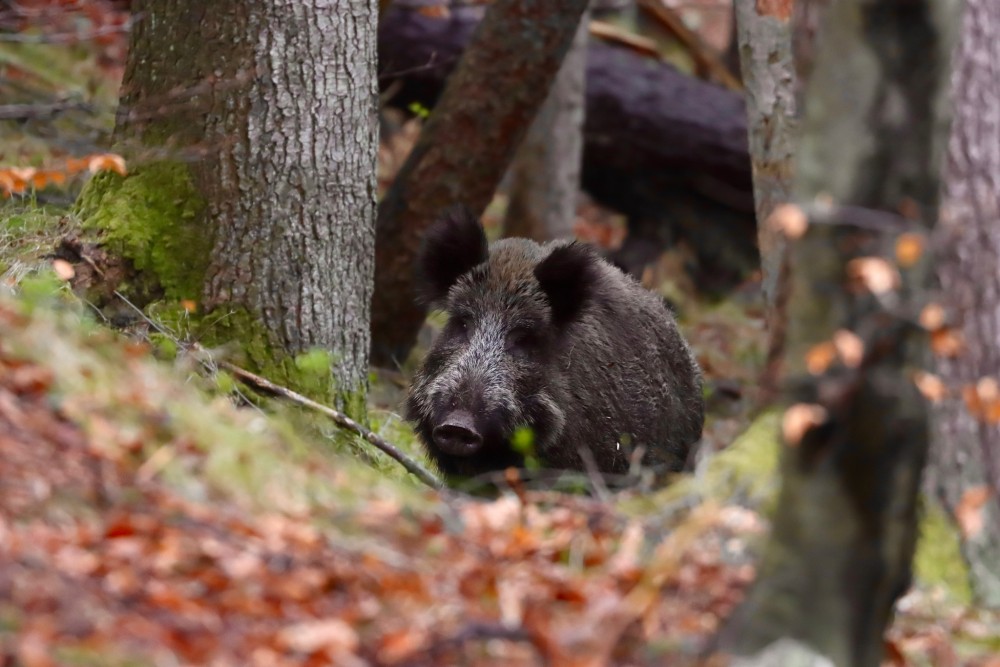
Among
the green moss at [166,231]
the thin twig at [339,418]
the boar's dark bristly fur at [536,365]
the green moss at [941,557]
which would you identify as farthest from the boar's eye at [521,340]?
the green moss at [941,557]

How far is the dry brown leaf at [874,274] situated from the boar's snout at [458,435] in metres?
4.23

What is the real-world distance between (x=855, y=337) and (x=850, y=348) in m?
0.08

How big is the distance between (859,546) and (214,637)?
1.79 meters

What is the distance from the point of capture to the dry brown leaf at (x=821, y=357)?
11.7 ft

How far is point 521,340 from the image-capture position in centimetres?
840

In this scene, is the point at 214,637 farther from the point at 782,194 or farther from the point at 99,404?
the point at 782,194

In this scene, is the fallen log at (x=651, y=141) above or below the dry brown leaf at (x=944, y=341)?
below

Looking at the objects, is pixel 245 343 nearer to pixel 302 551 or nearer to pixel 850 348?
pixel 302 551

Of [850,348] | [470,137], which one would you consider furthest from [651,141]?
[850,348]

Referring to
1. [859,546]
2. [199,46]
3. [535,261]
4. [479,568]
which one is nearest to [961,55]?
[859,546]

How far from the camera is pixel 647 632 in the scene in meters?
3.92

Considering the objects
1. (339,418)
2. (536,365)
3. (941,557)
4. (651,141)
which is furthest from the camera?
(651,141)

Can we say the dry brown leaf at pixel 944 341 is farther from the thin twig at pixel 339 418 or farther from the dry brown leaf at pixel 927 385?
the thin twig at pixel 339 418

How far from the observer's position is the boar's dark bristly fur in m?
7.98
